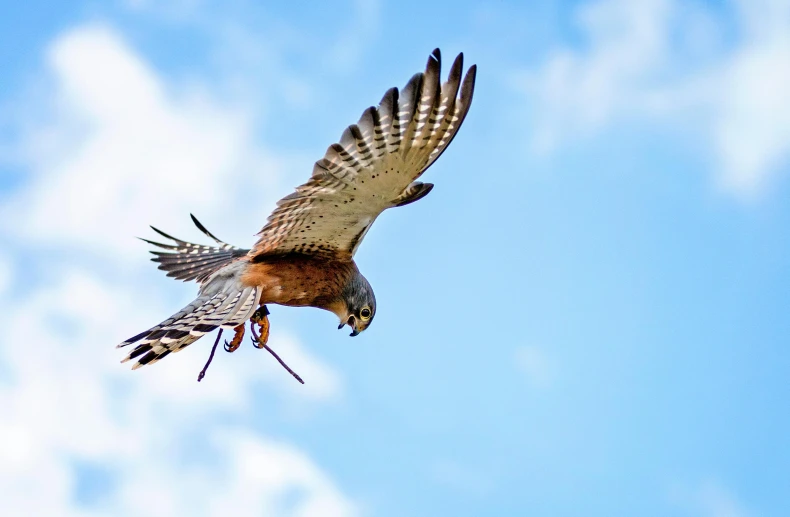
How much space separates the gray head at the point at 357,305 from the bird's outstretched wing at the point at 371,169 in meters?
0.25

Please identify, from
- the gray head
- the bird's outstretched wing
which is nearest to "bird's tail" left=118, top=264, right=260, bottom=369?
the bird's outstretched wing

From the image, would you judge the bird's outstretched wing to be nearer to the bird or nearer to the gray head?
the bird

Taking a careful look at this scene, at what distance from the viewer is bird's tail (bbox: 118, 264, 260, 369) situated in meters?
4.62

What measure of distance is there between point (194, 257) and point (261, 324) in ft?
5.07

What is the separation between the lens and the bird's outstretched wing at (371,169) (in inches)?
183

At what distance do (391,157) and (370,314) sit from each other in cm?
147

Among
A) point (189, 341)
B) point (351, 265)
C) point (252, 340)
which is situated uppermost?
point (351, 265)

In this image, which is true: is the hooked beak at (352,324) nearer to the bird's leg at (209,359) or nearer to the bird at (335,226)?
the bird at (335,226)

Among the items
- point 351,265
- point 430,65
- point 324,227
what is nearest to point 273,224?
point 324,227

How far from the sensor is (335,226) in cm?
551

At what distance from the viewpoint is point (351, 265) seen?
5.89m

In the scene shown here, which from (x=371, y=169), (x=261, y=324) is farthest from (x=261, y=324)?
(x=371, y=169)

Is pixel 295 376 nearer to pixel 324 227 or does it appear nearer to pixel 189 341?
pixel 189 341

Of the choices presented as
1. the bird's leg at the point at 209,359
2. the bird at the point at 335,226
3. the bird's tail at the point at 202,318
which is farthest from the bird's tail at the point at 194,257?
the bird's leg at the point at 209,359
